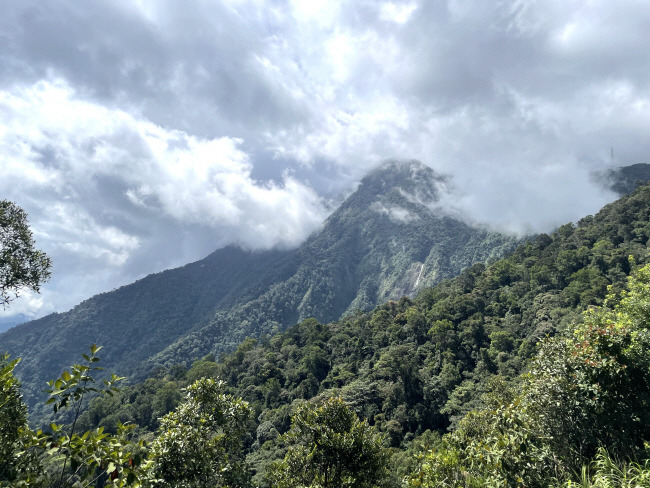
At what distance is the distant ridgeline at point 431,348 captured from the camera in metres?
54.8

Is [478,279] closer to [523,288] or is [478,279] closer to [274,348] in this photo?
[523,288]

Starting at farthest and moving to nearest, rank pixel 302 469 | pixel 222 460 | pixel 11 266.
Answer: pixel 11 266
pixel 302 469
pixel 222 460

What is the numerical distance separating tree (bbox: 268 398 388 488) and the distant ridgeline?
28.6m

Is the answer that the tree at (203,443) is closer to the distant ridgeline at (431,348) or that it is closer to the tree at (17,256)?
the tree at (17,256)

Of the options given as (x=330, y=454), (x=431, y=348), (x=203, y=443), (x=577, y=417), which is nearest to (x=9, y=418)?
(x=203, y=443)

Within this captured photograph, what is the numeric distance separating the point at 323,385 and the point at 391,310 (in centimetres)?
3662

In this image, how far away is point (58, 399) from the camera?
473 cm

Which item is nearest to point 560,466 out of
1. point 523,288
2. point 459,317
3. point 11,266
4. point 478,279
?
point 11,266

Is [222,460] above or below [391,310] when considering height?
below

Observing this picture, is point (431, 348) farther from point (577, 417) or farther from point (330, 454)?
point (330, 454)

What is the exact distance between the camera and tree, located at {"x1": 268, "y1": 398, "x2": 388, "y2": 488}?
1152cm

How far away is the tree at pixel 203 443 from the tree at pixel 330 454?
93.8 inches

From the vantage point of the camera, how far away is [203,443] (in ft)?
30.5

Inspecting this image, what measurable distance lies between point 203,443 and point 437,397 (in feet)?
176
